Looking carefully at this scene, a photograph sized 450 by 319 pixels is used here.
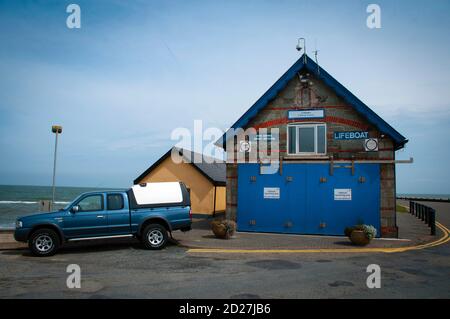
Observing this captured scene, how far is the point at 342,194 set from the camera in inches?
629

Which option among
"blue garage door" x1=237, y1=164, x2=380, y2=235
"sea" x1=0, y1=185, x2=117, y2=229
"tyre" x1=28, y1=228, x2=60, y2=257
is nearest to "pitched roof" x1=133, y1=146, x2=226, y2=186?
"blue garage door" x1=237, y1=164, x2=380, y2=235

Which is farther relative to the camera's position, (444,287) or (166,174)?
(166,174)

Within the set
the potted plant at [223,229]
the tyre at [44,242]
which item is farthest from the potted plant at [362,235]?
the tyre at [44,242]

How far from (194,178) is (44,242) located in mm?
14217

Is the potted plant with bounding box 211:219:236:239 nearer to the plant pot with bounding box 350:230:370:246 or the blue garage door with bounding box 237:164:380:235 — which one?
the blue garage door with bounding box 237:164:380:235

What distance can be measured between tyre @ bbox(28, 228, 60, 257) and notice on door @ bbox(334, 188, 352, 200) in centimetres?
1099

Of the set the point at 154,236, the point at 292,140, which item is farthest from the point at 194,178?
the point at 154,236

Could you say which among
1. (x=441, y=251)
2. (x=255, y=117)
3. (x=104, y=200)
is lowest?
(x=441, y=251)

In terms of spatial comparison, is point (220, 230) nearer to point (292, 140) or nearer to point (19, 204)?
point (292, 140)

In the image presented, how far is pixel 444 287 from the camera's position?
26.2ft

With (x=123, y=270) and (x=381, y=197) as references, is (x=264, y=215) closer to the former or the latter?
(x=381, y=197)

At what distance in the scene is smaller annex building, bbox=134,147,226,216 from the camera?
989 inches
